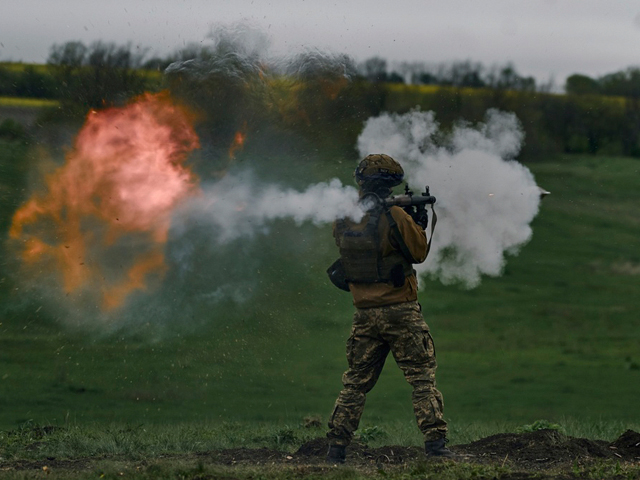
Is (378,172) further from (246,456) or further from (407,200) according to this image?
(246,456)

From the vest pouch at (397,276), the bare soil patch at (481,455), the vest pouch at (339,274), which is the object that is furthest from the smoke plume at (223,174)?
the bare soil patch at (481,455)

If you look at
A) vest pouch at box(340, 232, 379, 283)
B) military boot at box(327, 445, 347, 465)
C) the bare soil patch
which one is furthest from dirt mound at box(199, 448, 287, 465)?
vest pouch at box(340, 232, 379, 283)

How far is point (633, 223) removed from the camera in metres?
24.0

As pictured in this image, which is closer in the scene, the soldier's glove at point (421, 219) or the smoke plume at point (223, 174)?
the soldier's glove at point (421, 219)

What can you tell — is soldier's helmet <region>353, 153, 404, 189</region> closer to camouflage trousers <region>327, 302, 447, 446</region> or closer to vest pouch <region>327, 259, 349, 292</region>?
vest pouch <region>327, 259, 349, 292</region>

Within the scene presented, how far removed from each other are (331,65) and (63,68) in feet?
9.40

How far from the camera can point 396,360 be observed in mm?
7324

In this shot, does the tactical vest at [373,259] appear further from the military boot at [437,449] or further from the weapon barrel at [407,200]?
the military boot at [437,449]

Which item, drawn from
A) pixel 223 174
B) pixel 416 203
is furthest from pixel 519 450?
pixel 223 174

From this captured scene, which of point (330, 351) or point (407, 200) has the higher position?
point (407, 200)

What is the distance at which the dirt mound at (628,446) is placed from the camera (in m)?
7.56

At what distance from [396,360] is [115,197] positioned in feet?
10.9

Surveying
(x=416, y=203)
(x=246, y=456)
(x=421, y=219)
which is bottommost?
(x=246, y=456)

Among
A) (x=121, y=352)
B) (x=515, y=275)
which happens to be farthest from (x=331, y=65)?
(x=515, y=275)
